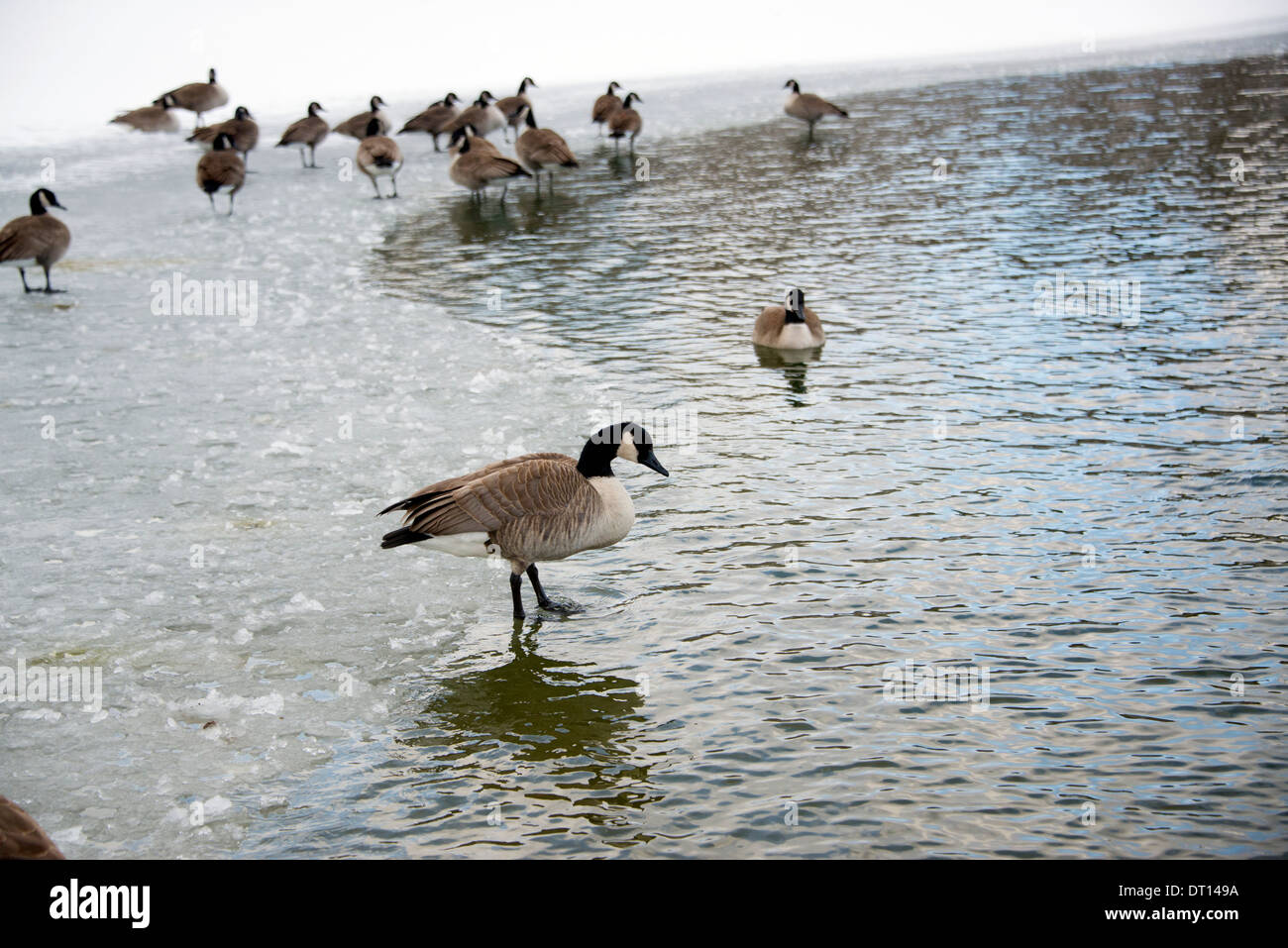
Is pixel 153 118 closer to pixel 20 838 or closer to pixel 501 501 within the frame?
pixel 501 501

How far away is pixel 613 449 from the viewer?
8641 millimetres

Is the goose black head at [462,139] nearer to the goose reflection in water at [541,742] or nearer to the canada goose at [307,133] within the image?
the canada goose at [307,133]

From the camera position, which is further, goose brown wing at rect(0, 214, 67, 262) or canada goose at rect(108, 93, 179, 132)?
canada goose at rect(108, 93, 179, 132)

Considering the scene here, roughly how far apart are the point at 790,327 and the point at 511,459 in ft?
19.9

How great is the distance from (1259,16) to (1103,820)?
69760 millimetres

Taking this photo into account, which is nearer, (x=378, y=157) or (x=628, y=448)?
(x=628, y=448)

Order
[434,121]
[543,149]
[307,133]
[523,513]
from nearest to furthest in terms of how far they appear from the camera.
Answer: [523,513] → [543,149] → [307,133] → [434,121]

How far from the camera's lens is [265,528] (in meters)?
9.81

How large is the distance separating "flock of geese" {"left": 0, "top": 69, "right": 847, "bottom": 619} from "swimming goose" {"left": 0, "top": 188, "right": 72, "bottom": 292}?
0.01m

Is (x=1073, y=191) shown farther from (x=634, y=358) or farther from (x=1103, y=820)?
(x=1103, y=820)

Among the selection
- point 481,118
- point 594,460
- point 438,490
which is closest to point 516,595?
point 438,490

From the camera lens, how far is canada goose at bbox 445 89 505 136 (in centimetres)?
3149

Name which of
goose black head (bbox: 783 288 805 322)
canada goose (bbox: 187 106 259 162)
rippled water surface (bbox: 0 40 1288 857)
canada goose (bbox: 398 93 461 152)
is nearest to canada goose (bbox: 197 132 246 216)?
rippled water surface (bbox: 0 40 1288 857)

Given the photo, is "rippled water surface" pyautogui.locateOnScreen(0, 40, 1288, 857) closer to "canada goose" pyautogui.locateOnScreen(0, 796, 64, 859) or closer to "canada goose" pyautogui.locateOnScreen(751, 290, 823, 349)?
"canada goose" pyautogui.locateOnScreen(751, 290, 823, 349)
